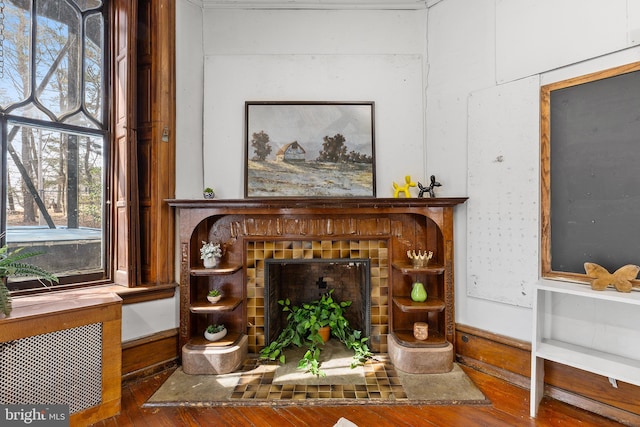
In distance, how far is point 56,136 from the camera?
2340 mm

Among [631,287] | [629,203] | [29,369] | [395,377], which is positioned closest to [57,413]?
[29,369]

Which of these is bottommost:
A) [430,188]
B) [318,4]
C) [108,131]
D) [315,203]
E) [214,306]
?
[214,306]

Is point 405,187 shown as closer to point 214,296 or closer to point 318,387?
point 318,387

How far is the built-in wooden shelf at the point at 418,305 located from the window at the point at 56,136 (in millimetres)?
2505

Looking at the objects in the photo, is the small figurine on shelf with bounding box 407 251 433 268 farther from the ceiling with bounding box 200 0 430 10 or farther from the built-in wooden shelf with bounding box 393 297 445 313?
the ceiling with bounding box 200 0 430 10

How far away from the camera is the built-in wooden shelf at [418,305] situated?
2480 mm

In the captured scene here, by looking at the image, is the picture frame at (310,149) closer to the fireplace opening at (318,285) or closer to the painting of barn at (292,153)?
the painting of barn at (292,153)

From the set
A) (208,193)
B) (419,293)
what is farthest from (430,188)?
(208,193)

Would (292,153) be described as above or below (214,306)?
above

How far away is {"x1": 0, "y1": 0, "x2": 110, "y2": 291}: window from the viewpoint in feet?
7.06

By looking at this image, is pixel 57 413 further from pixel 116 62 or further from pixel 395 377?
pixel 116 62

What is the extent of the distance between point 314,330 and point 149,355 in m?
1.39

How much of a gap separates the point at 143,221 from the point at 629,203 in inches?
140

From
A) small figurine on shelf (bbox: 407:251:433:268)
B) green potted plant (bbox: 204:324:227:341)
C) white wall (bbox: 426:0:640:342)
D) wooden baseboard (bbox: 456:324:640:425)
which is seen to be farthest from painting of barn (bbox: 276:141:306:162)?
wooden baseboard (bbox: 456:324:640:425)
